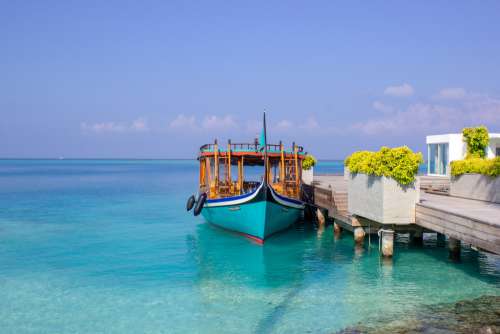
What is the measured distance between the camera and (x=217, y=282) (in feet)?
55.2

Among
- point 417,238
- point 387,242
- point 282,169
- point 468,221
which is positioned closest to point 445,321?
point 468,221

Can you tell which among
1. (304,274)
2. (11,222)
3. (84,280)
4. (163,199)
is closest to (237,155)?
(304,274)

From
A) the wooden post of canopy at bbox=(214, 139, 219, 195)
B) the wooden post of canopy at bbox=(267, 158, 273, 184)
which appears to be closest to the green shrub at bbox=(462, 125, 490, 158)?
the wooden post of canopy at bbox=(267, 158, 273, 184)

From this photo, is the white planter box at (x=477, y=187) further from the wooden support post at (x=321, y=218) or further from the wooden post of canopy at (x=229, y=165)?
the wooden post of canopy at (x=229, y=165)

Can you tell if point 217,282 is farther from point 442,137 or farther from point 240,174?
point 442,137

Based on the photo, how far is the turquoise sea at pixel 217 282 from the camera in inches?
507

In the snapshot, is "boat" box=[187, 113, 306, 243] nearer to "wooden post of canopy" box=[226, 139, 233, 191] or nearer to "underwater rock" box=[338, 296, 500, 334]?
"wooden post of canopy" box=[226, 139, 233, 191]

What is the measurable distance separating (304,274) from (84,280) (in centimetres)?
865

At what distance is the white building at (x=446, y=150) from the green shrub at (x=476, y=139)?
16.8ft

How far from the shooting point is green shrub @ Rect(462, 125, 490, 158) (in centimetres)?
2392

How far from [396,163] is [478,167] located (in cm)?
614

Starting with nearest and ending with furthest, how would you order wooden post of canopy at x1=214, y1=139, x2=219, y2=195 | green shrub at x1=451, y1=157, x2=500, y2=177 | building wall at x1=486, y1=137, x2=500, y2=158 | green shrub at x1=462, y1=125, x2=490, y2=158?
green shrub at x1=451, y1=157, x2=500, y2=177
green shrub at x1=462, y1=125, x2=490, y2=158
wooden post of canopy at x1=214, y1=139, x2=219, y2=195
building wall at x1=486, y1=137, x2=500, y2=158

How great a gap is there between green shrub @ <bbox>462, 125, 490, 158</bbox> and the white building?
5116 millimetres

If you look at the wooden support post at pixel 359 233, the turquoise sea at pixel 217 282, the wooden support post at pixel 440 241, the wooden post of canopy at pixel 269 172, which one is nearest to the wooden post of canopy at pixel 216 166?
the wooden post of canopy at pixel 269 172
